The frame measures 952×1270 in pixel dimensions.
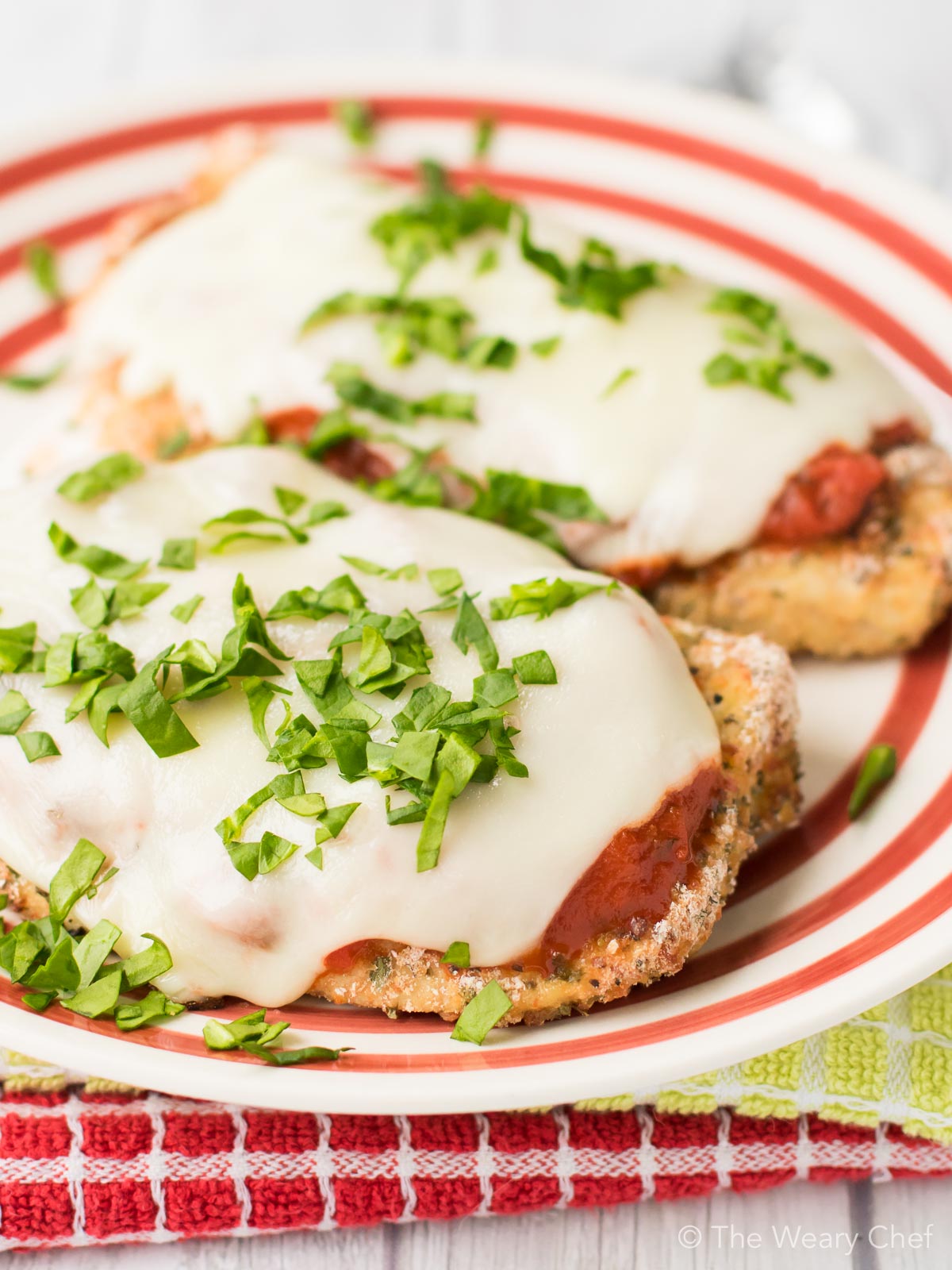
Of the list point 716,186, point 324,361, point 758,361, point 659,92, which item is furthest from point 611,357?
point 659,92

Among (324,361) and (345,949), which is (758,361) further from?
(345,949)

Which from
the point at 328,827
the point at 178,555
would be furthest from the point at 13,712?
the point at 328,827

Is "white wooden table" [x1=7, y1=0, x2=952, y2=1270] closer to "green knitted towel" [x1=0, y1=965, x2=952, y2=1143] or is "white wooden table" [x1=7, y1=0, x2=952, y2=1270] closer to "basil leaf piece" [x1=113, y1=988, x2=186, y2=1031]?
"basil leaf piece" [x1=113, y1=988, x2=186, y2=1031]

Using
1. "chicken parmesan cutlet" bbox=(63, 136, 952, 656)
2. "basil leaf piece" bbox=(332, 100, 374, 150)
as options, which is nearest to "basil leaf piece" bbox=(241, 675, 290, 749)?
"chicken parmesan cutlet" bbox=(63, 136, 952, 656)

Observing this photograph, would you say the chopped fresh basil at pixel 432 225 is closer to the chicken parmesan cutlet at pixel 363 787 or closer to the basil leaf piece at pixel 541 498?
the basil leaf piece at pixel 541 498

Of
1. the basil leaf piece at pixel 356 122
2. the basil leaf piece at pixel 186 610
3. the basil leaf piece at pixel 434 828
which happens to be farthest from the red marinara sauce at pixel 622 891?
the basil leaf piece at pixel 356 122

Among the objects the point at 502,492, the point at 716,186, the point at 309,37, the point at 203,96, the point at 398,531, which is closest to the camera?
the point at 398,531

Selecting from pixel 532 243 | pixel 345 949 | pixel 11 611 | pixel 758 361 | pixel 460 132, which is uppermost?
pixel 460 132
